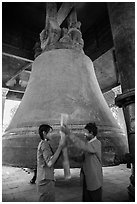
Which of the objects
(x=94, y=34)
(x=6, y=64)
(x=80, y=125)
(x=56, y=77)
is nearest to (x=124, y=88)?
(x=80, y=125)

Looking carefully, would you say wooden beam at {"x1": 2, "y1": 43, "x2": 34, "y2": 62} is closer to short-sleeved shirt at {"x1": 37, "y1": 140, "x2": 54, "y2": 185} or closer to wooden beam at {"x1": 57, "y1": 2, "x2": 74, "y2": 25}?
wooden beam at {"x1": 57, "y1": 2, "x2": 74, "y2": 25}

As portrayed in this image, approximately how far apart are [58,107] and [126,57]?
0.97 meters

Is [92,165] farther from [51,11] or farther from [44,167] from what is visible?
[51,11]

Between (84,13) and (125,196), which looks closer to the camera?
(125,196)

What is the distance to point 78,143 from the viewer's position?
53.3 inches

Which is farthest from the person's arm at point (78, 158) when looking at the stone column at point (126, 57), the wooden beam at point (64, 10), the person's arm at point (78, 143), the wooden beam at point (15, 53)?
the wooden beam at point (15, 53)

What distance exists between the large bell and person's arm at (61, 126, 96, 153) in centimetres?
18

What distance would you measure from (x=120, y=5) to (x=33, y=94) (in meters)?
1.61

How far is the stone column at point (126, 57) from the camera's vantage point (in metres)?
1.64

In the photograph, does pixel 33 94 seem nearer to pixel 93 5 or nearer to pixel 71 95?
pixel 71 95

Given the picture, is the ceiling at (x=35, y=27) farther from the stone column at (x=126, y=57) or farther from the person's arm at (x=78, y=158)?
the person's arm at (x=78, y=158)

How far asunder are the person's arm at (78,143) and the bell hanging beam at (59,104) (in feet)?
0.51

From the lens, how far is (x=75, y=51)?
8.86 ft

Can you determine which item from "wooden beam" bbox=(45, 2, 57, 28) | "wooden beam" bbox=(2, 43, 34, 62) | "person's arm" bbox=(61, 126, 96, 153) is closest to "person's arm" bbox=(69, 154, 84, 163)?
"person's arm" bbox=(61, 126, 96, 153)
